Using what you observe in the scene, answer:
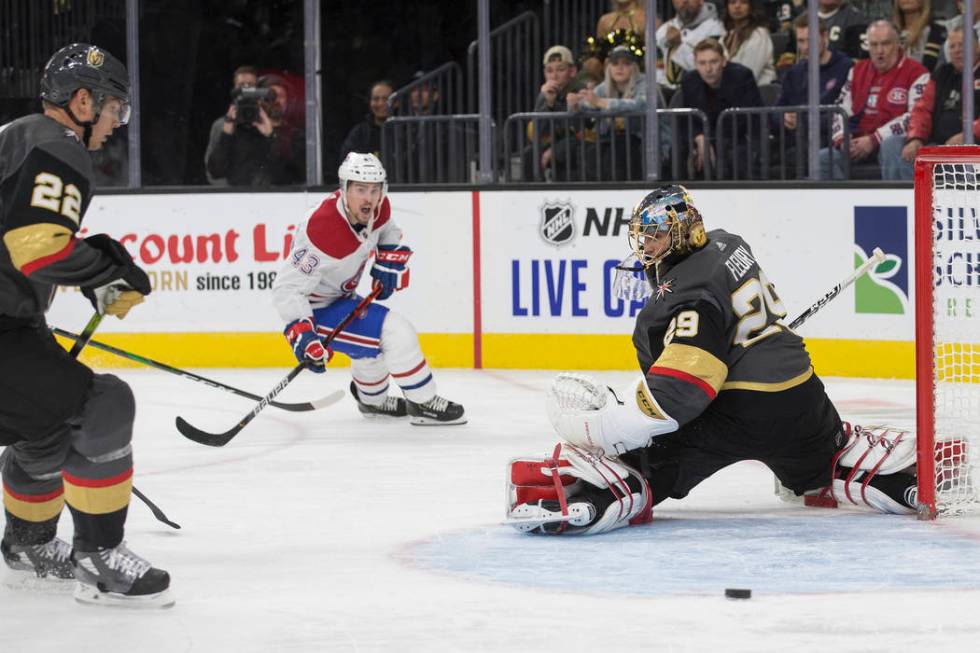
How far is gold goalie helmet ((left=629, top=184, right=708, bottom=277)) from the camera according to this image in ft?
12.7

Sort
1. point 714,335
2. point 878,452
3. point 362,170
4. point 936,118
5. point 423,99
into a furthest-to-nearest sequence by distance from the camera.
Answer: point 423,99 → point 936,118 → point 362,170 → point 878,452 → point 714,335

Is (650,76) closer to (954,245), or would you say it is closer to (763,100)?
(763,100)

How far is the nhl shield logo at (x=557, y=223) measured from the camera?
7.18 metres

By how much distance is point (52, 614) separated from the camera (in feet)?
10.5

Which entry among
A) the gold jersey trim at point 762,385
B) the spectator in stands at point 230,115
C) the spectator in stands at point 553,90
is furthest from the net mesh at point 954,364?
the spectator in stands at point 230,115

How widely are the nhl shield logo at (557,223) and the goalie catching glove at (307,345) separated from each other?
1.78 metres

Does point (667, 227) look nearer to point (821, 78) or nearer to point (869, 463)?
point (869, 463)

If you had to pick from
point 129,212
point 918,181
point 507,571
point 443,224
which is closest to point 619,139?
point 443,224

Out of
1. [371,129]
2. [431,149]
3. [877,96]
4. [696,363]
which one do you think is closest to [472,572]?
[696,363]

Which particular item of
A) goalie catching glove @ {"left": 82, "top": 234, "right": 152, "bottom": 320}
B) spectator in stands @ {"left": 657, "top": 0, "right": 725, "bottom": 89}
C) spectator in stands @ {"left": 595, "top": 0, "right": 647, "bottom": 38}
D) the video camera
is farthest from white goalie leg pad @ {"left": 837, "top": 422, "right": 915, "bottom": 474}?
A: the video camera

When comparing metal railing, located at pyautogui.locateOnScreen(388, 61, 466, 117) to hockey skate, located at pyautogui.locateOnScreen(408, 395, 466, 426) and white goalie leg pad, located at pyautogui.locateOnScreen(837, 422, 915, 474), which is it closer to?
hockey skate, located at pyautogui.locateOnScreen(408, 395, 466, 426)

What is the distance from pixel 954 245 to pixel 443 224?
2769mm

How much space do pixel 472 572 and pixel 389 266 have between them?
2537mm

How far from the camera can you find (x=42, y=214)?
305 centimetres
